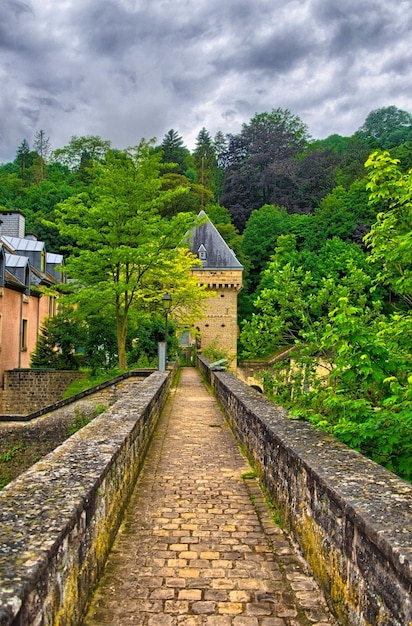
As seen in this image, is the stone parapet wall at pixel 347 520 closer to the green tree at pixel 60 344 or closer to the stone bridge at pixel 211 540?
the stone bridge at pixel 211 540

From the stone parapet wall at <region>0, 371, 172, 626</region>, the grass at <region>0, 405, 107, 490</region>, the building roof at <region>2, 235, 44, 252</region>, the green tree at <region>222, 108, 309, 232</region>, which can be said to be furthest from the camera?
the green tree at <region>222, 108, 309, 232</region>

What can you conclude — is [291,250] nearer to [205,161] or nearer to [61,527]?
[205,161]

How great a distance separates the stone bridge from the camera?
240cm

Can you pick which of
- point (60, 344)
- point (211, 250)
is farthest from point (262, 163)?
point (60, 344)

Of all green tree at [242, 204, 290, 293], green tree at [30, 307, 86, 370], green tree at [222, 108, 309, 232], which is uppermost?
green tree at [222, 108, 309, 232]

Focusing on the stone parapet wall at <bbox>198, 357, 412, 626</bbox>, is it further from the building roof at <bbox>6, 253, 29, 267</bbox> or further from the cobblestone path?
the building roof at <bbox>6, 253, 29, 267</bbox>

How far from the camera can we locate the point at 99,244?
1830 centimetres

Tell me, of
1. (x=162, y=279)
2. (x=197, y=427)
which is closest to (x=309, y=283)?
(x=197, y=427)

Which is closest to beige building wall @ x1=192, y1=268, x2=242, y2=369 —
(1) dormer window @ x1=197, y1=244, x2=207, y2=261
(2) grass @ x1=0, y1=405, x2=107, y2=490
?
(1) dormer window @ x1=197, y1=244, x2=207, y2=261

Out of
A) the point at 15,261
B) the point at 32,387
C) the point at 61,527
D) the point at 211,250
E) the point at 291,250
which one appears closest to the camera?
the point at 61,527

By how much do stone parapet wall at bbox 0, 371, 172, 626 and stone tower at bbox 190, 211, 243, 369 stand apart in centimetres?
3589

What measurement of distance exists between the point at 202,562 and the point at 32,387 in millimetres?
20329

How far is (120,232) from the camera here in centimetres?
1812

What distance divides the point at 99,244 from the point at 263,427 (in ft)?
45.1
